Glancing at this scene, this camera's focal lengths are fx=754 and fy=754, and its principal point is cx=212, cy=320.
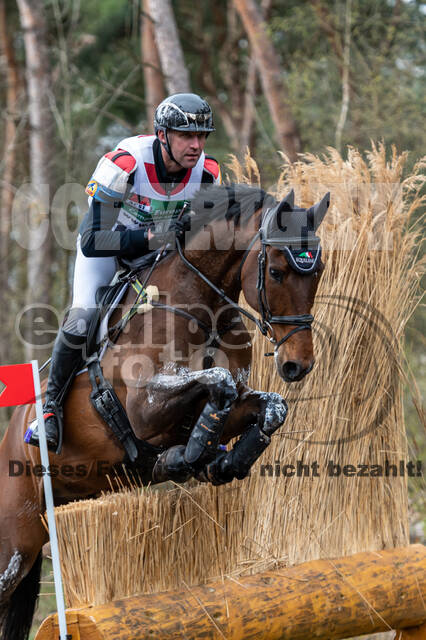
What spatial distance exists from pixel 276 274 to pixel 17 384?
1423 mm

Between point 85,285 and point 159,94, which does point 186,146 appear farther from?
point 159,94

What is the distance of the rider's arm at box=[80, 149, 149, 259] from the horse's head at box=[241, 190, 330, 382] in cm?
75

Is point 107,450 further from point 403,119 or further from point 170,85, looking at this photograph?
point 403,119

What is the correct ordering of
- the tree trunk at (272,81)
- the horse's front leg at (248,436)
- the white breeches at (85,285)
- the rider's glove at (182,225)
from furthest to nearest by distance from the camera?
the tree trunk at (272,81) < the white breeches at (85,285) < the rider's glove at (182,225) < the horse's front leg at (248,436)

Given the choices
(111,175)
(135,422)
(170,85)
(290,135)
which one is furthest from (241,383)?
(290,135)

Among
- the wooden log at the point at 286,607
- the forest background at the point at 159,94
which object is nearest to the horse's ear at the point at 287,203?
the wooden log at the point at 286,607

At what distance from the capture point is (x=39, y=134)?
10734mm

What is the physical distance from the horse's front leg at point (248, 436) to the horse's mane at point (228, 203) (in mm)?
837

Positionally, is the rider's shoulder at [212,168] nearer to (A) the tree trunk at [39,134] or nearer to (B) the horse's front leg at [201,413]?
(B) the horse's front leg at [201,413]

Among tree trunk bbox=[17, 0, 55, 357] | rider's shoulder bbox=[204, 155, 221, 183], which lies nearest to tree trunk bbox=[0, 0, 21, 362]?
tree trunk bbox=[17, 0, 55, 357]

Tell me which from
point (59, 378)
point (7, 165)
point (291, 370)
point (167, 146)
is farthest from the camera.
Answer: point (7, 165)

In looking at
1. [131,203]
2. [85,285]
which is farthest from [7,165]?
[131,203]

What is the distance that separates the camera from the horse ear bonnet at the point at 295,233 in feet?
10.3

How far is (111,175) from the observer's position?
363 centimetres
